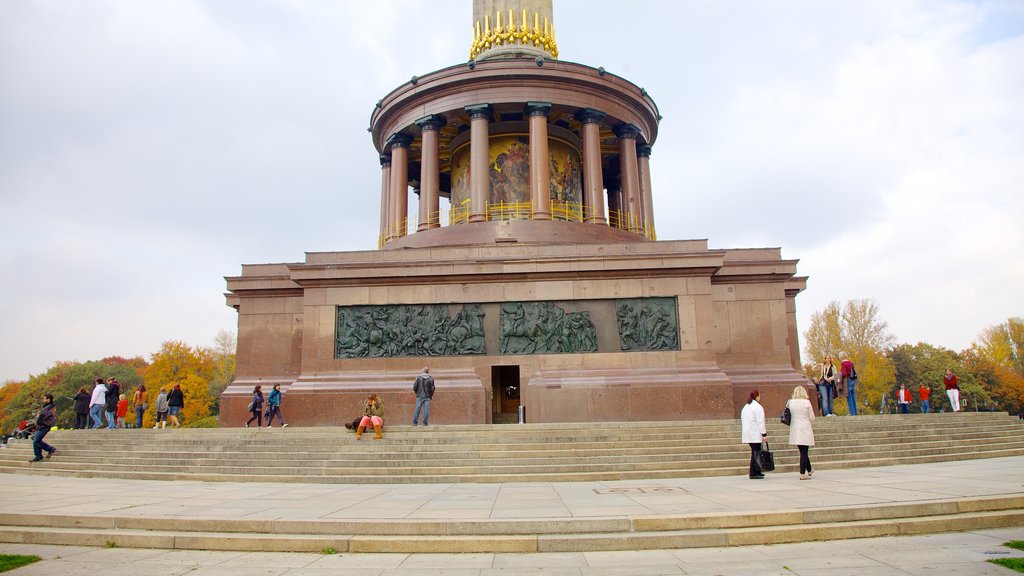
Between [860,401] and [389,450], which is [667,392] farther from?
[860,401]

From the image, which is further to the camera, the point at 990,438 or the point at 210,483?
the point at 990,438

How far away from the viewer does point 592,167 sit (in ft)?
83.0

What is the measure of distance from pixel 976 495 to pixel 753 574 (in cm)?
411

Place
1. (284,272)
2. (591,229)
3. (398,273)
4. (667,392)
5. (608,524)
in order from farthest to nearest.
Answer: (591,229)
(284,272)
(398,273)
(667,392)
(608,524)

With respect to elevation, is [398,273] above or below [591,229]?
below

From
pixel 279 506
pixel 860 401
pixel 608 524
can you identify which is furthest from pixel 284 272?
pixel 860 401

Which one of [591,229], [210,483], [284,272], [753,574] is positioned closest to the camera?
[753,574]

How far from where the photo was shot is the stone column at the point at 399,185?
2720cm

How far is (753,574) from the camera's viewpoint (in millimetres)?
5520

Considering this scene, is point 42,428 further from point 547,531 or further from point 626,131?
point 626,131

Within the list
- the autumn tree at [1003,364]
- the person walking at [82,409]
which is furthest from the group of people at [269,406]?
the autumn tree at [1003,364]

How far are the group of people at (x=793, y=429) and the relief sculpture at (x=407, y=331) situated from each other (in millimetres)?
9429

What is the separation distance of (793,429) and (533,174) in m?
15.7

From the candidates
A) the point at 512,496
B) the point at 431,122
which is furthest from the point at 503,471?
the point at 431,122
